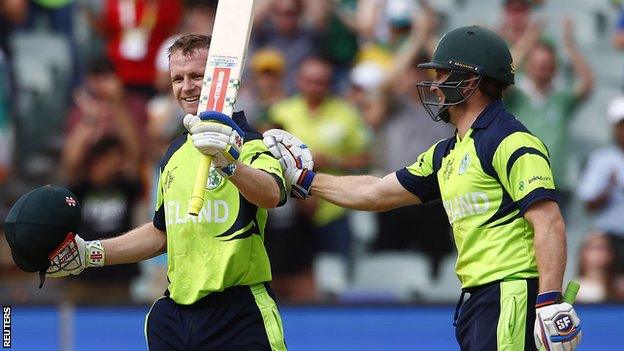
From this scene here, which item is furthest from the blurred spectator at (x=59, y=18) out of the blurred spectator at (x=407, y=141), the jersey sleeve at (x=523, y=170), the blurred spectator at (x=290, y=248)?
the jersey sleeve at (x=523, y=170)

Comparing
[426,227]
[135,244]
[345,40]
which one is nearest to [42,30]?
[345,40]

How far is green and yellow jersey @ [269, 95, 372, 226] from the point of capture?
912 cm

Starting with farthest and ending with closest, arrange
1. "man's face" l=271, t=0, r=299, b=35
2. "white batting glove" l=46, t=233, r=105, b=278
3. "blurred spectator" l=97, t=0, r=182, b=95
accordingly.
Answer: "blurred spectator" l=97, t=0, r=182, b=95 < "man's face" l=271, t=0, r=299, b=35 < "white batting glove" l=46, t=233, r=105, b=278

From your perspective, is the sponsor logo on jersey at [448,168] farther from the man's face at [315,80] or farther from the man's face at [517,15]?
the man's face at [517,15]

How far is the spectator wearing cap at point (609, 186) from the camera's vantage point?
900 cm

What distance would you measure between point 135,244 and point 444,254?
13.2 ft

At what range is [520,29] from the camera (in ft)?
31.1

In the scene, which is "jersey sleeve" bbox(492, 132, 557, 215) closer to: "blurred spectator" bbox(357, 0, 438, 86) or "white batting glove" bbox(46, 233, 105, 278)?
"white batting glove" bbox(46, 233, 105, 278)

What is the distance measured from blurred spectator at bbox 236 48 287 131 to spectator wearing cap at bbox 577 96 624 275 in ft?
7.48

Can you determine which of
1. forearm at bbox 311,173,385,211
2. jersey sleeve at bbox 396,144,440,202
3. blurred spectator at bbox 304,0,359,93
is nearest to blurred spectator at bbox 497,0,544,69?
blurred spectator at bbox 304,0,359,93

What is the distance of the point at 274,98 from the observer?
9.45 metres

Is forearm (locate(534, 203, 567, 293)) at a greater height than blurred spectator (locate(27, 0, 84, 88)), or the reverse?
blurred spectator (locate(27, 0, 84, 88))

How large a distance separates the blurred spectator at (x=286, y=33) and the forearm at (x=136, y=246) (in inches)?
169

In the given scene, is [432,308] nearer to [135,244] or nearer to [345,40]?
[345,40]
